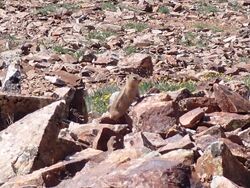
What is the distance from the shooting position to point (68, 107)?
285 inches

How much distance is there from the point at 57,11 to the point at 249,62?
25.9 ft

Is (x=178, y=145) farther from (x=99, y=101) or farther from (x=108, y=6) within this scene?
(x=108, y=6)

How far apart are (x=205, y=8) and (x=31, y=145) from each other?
19.6 metres

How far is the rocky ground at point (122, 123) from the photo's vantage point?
4.61 metres

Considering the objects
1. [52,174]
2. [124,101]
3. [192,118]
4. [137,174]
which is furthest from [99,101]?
[137,174]

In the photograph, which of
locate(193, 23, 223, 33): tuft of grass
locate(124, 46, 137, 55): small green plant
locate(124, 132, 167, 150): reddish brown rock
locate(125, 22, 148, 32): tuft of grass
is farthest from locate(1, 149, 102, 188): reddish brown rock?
locate(193, 23, 223, 33): tuft of grass

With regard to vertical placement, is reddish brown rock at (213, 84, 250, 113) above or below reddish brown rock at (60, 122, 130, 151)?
below

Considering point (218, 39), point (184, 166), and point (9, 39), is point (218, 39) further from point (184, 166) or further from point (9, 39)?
point (184, 166)

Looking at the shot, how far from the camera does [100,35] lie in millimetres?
18500

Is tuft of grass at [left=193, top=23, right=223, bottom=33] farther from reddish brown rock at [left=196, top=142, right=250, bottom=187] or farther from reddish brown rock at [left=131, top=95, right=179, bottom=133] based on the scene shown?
reddish brown rock at [left=196, top=142, right=250, bottom=187]

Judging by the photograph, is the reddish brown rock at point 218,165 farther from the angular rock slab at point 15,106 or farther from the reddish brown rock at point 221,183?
the angular rock slab at point 15,106

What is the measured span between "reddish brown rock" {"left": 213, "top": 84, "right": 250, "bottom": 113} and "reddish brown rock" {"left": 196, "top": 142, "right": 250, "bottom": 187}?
5.86ft

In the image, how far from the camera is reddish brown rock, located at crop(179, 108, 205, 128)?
6016 millimetres

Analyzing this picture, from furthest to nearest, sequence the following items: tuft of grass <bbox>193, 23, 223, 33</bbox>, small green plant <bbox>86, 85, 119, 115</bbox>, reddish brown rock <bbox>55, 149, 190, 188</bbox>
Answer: tuft of grass <bbox>193, 23, 223, 33</bbox> < small green plant <bbox>86, 85, 119, 115</bbox> < reddish brown rock <bbox>55, 149, 190, 188</bbox>
